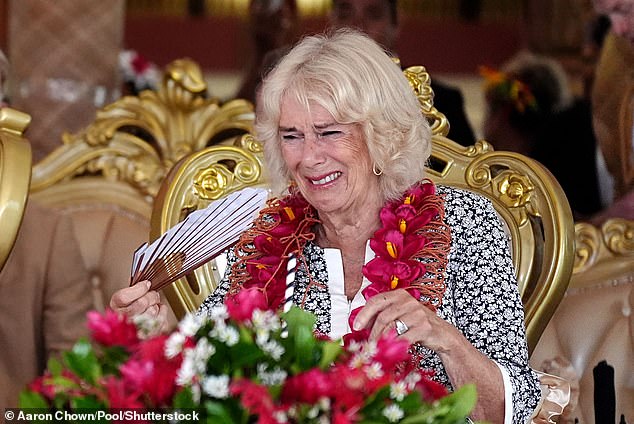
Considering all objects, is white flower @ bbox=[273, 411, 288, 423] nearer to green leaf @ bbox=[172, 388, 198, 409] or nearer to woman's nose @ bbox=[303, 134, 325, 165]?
green leaf @ bbox=[172, 388, 198, 409]

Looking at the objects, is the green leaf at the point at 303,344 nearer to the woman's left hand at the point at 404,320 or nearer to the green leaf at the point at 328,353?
the green leaf at the point at 328,353

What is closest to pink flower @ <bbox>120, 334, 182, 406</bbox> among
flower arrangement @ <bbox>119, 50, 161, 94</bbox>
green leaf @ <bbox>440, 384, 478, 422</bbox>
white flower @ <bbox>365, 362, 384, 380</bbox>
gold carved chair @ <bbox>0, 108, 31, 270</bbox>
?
white flower @ <bbox>365, 362, 384, 380</bbox>

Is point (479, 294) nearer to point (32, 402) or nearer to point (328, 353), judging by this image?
point (328, 353)

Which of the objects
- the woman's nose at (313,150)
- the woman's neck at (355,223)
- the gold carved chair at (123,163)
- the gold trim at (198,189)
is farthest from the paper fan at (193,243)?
the gold carved chair at (123,163)

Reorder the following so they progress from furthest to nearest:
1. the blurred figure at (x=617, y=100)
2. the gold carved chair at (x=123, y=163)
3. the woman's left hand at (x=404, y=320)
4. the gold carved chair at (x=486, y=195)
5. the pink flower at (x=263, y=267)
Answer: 1. the blurred figure at (x=617, y=100)
2. the gold carved chair at (x=123, y=163)
3. the gold carved chair at (x=486, y=195)
4. the pink flower at (x=263, y=267)
5. the woman's left hand at (x=404, y=320)

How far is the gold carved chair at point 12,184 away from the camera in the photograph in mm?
2086

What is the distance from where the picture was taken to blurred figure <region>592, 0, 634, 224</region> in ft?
9.98

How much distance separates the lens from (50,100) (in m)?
3.97

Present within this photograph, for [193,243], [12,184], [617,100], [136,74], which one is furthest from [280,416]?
[136,74]

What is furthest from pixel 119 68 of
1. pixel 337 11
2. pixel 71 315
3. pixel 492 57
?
pixel 492 57

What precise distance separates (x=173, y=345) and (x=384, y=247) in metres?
0.77

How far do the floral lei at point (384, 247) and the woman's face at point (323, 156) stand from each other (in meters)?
0.09

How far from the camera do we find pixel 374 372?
A: 52.4 inches

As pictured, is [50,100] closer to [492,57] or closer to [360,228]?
[360,228]
